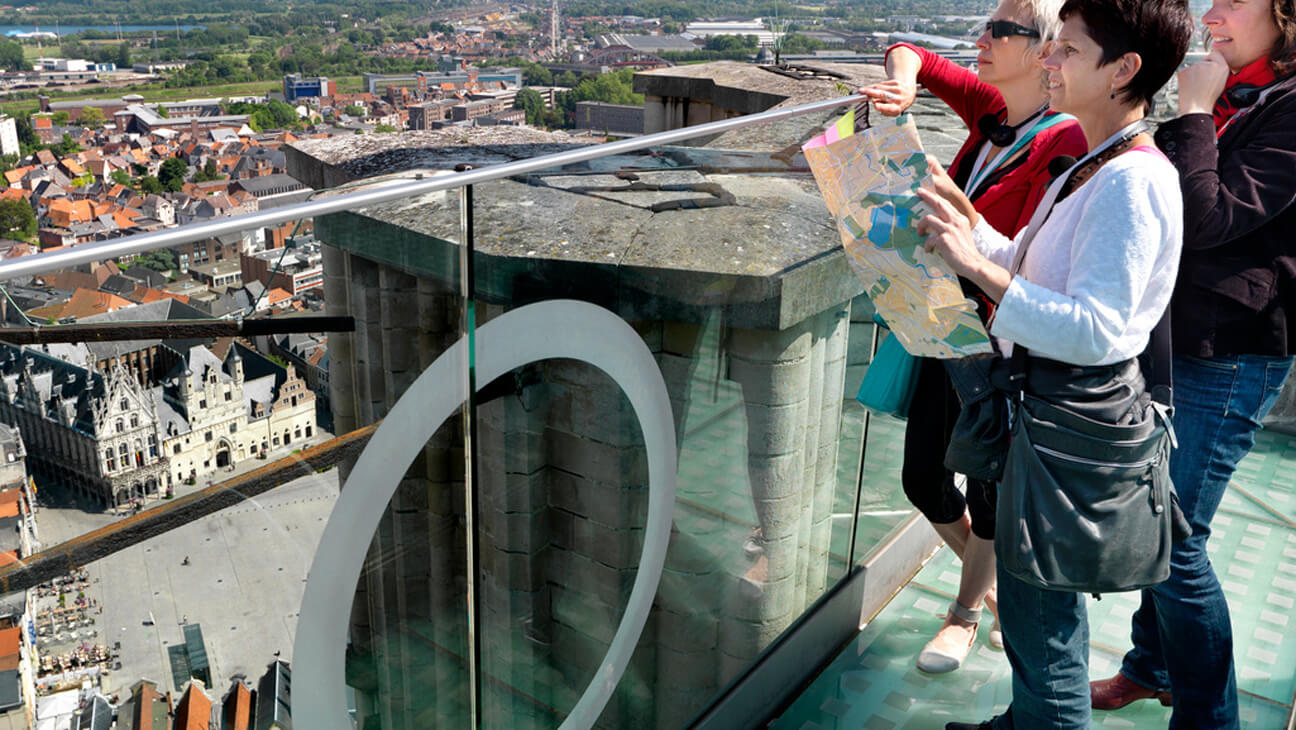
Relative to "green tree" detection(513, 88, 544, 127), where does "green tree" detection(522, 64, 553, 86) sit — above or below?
above

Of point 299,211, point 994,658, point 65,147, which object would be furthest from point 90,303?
point 65,147

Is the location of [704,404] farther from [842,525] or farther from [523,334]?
[842,525]

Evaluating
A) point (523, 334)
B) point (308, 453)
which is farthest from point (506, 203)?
point (308, 453)

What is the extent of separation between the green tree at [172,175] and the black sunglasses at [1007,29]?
265 ft

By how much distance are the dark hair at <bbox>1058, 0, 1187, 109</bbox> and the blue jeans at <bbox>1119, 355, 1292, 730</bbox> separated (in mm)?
511

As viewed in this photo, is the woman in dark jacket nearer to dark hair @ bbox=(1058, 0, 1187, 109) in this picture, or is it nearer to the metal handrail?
dark hair @ bbox=(1058, 0, 1187, 109)

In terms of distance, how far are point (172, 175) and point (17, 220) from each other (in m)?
13.2

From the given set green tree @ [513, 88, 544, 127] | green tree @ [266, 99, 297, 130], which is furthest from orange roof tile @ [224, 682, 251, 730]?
green tree @ [266, 99, 297, 130]

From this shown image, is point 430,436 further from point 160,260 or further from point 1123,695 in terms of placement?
point 1123,695

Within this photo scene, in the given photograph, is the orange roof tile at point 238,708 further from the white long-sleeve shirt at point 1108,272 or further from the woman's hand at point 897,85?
the woman's hand at point 897,85

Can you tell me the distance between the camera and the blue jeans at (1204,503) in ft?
5.46

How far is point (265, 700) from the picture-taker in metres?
1.13

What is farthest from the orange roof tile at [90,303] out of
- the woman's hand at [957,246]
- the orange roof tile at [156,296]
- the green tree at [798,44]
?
the green tree at [798,44]

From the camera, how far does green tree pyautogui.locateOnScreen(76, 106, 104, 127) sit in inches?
3445
